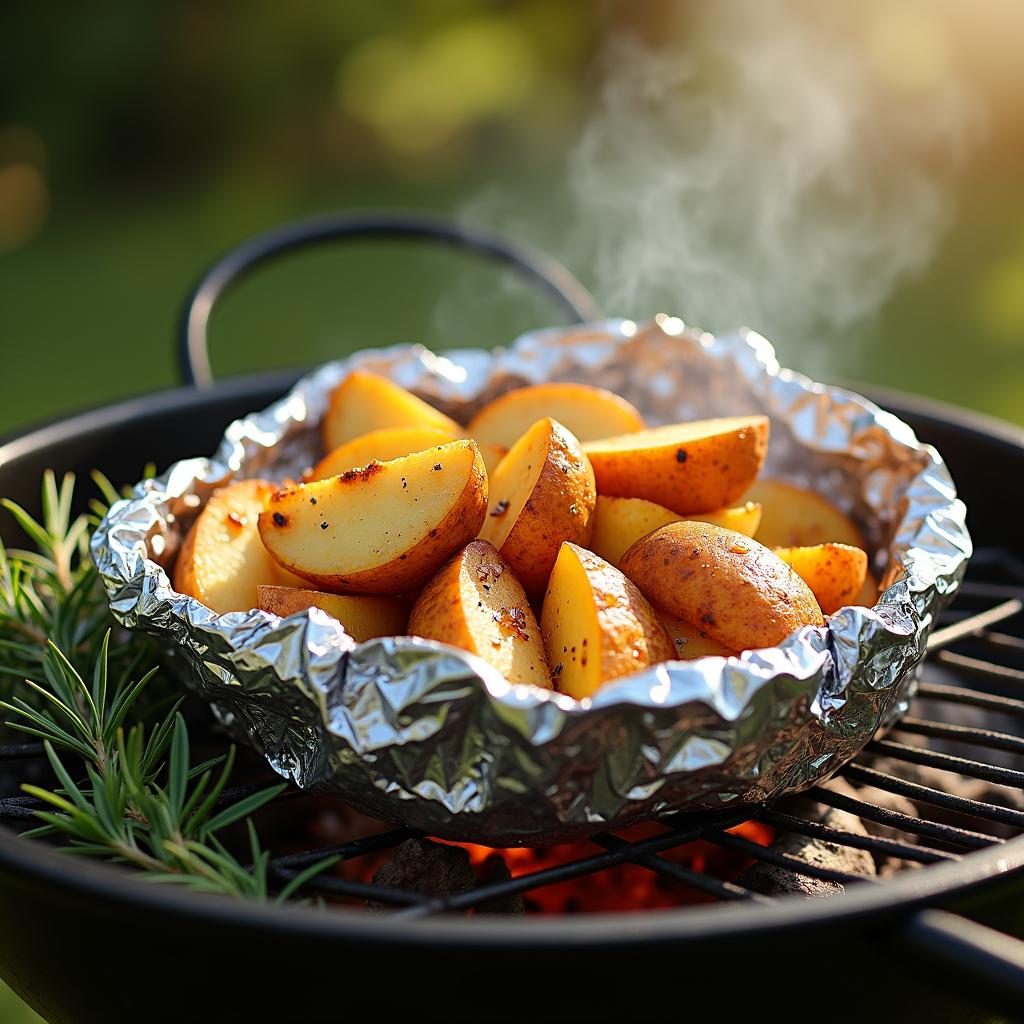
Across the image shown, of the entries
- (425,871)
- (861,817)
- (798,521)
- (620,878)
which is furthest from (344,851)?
(798,521)

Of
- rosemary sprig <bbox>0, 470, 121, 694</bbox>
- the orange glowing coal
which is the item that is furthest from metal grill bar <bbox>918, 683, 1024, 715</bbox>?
rosemary sprig <bbox>0, 470, 121, 694</bbox>

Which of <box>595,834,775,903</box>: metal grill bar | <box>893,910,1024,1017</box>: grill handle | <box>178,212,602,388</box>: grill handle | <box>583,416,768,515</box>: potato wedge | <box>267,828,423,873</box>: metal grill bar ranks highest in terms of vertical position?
<box>178,212,602,388</box>: grill handle

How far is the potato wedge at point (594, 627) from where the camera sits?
138 cm

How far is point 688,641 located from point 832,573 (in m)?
0.32

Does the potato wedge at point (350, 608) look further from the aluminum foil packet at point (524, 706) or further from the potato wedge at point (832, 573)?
the potato wedge at point (832, 573)

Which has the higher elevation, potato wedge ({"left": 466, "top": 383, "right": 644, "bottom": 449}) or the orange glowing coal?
potato wedge ({"left": 466, "top": 383, "right": 644, "bottom": 449})

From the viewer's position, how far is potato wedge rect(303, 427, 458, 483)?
188 centimetres

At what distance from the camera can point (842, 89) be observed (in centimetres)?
622

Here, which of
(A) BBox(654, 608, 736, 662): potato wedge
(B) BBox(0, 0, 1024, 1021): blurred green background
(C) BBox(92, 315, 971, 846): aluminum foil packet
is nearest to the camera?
(C) BBox(92, 315, 971, 846): aluminum foil packet

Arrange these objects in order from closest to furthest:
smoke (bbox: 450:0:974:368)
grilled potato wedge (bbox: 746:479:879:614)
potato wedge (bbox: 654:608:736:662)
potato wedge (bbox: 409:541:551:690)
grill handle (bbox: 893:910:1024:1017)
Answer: grill handle (bbox: 893:910:1024:1017)
potato wedge (bbox: 409:541:551:690)
potato wedge (bbox: 654:608:736:662)
grilled potato wedge (bbox: 746:479:879:614)
smoke (bbox: 450:0:974:368)

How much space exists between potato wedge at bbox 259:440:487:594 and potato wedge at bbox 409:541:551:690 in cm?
5

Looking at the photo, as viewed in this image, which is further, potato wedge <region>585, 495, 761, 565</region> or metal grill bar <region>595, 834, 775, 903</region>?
potato wedge <region>585, 495, 761, 565</region>

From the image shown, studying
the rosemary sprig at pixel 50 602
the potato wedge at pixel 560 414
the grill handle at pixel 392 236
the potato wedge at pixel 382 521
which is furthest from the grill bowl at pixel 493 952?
the grill handle at pixel 392 236

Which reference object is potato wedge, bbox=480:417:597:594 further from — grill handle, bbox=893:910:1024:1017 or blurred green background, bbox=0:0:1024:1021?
blurred green background, bbox=0:0:1024:1021
